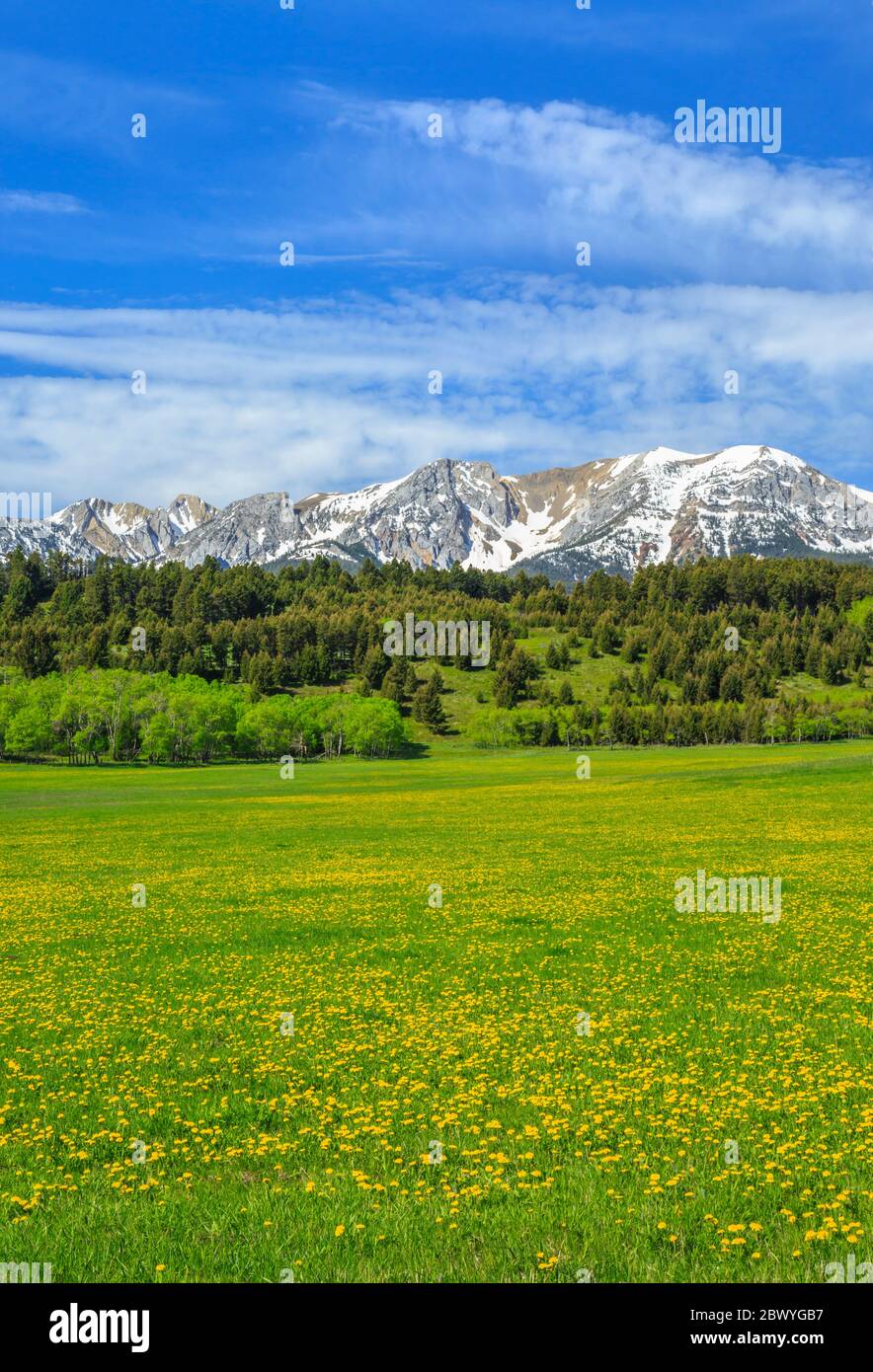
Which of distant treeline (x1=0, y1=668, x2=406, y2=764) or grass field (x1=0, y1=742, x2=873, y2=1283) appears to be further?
distant treeline (x1=0, y1=668, x2=406, y2=764)

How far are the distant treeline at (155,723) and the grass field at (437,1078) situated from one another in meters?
132

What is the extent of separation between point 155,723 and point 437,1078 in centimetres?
15529

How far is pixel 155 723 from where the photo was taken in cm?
16162

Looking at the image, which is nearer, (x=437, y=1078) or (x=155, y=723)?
(x=437, y=1078)

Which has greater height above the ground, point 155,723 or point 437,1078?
point 437,1078

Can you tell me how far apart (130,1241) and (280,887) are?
2704 cm

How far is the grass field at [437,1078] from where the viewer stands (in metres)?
9.80

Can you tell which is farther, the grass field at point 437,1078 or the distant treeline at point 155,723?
the distant treeline at point 155,723

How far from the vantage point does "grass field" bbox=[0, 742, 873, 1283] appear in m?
9.80

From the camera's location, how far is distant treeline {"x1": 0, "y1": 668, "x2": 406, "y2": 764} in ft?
533

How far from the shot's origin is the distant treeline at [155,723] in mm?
162375

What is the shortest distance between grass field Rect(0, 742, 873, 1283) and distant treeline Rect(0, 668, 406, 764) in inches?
5194

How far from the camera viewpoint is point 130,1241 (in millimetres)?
9875

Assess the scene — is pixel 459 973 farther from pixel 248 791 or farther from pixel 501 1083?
pixel 248 791
